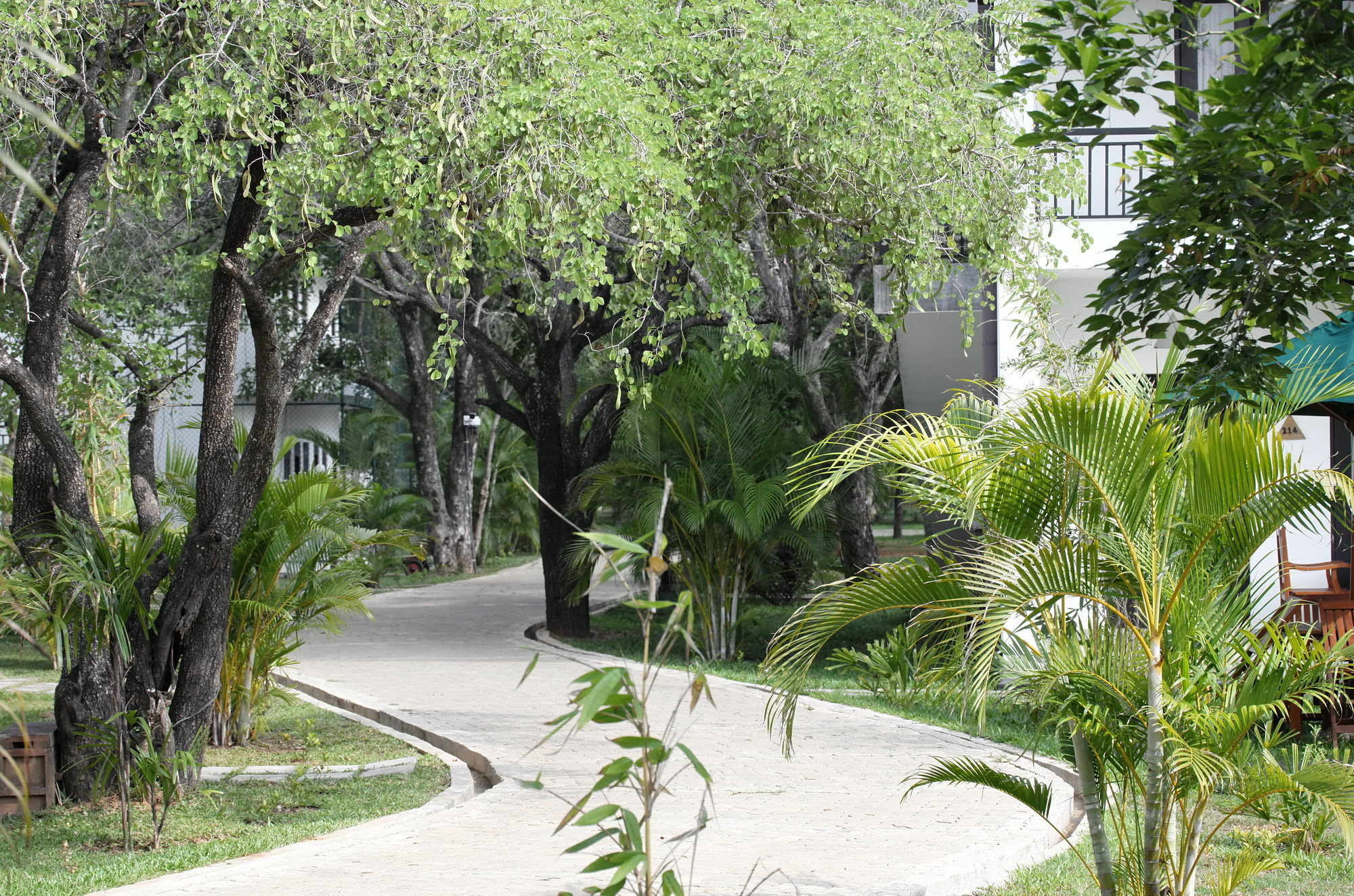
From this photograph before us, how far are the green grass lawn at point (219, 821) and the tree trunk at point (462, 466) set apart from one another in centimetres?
1576

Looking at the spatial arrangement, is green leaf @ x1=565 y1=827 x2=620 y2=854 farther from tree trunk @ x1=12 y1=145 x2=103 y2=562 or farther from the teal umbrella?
A: the teal umbrella

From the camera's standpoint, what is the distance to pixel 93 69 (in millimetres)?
7477

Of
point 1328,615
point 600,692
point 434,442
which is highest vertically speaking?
point 434,442

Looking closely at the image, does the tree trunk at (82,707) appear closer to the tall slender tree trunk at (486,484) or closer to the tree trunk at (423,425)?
the tree trunk at (423,425)

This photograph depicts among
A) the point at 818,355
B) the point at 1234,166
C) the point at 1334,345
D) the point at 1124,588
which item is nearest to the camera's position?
the point at 1234,166

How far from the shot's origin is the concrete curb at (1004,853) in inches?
198

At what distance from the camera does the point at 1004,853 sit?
559 cm

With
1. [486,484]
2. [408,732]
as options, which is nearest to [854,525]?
[408,732]

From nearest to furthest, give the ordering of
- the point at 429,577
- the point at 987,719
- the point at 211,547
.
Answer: the point at 211,547, the point at 987,719, the point at 429,577

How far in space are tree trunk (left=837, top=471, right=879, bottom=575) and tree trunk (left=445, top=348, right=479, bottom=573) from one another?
991 cm

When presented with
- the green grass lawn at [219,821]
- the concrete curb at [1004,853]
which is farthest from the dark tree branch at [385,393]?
the concrete curb at [1004,853]

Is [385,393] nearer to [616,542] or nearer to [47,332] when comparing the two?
[47,332]

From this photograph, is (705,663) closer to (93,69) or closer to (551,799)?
(551,799)

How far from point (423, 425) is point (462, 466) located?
127cm
